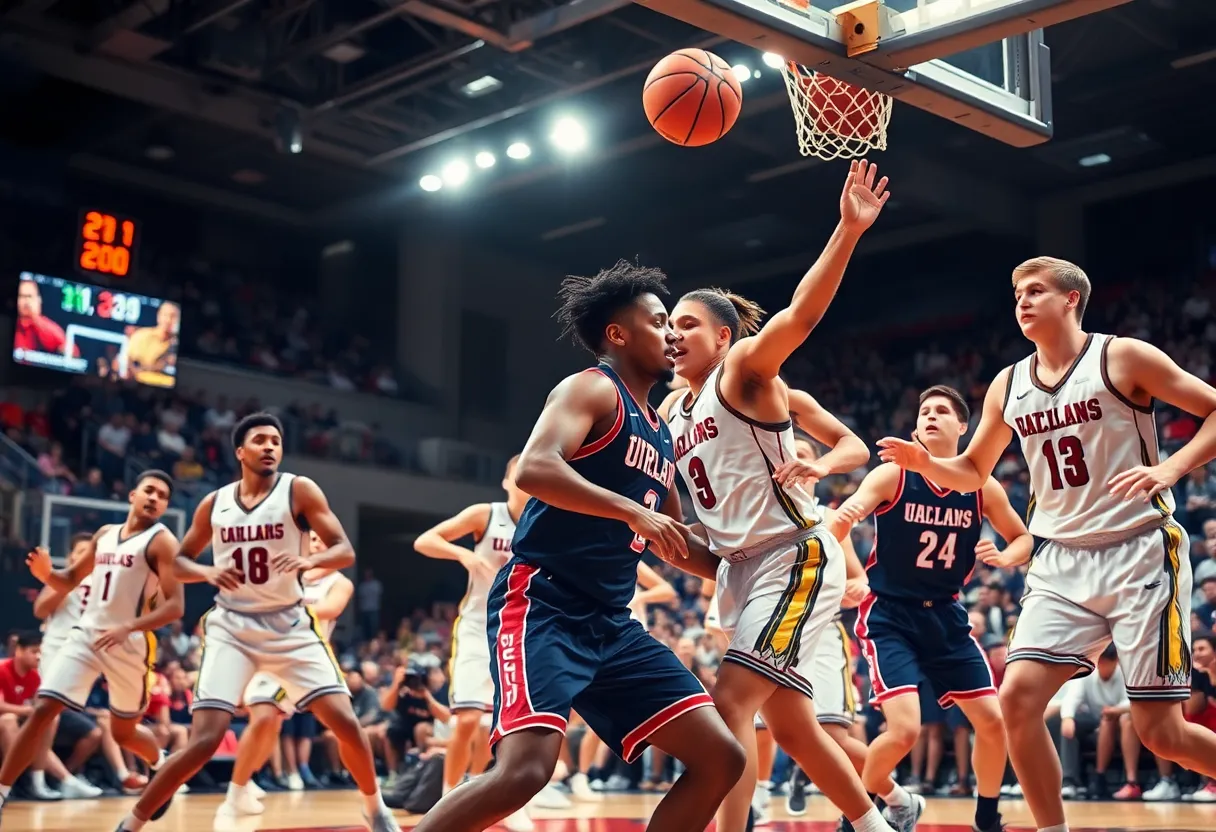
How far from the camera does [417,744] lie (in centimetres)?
1201

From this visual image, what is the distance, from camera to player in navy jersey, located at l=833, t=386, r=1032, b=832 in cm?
583

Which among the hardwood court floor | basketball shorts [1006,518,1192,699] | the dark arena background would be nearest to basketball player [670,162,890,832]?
basketball shorts [1006,518,1192,699]

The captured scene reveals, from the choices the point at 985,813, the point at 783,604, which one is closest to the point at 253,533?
the point at 783,604

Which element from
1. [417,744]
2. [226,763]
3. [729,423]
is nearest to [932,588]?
[729,423]

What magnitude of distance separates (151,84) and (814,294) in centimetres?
1524

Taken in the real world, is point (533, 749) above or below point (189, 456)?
below

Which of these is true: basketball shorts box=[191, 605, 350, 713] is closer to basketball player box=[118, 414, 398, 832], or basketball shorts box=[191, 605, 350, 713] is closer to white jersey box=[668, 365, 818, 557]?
basketball player box=[118, 414, 398, 832]

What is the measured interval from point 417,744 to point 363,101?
9.40 m

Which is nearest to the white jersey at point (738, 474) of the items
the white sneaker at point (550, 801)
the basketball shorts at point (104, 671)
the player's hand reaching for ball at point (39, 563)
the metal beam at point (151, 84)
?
the basketball shorts at point (104, 671)

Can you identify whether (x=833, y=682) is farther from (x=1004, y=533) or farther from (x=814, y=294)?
(x=814, y=294)

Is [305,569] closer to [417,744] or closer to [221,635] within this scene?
[221,635]

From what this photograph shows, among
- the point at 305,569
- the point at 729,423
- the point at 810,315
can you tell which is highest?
the point at 810,315

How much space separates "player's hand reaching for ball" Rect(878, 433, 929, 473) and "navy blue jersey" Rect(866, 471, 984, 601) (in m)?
1.27

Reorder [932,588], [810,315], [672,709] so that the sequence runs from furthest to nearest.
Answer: [932,588] < [810,315] < [672,709]
